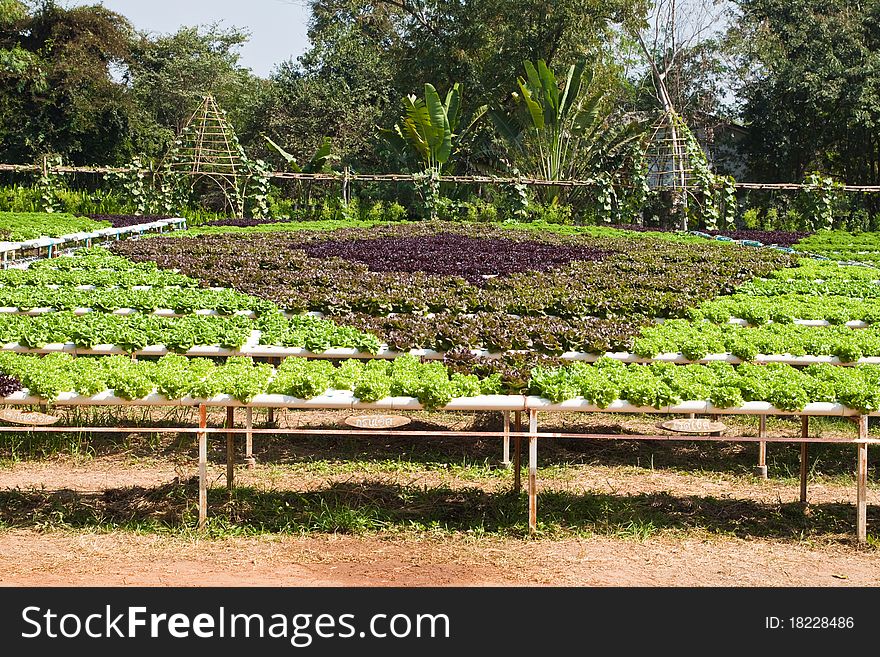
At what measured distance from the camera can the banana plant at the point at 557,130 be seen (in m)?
32.1

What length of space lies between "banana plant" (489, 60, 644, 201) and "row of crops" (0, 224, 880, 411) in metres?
14.6

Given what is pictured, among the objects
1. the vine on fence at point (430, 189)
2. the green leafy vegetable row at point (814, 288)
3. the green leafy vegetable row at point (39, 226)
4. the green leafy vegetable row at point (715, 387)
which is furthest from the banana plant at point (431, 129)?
the green leafy vegetable row at point (715, 387)

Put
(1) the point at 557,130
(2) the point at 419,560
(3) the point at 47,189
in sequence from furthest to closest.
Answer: (1) the point at 557,130
(3) the point at 47,189
(2) the point at 419,560

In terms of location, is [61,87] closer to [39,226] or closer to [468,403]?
[39,226]

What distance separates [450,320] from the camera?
1013cm

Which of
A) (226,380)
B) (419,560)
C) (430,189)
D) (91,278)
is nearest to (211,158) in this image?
(430,189)

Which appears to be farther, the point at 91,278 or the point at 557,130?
the point at 557,130

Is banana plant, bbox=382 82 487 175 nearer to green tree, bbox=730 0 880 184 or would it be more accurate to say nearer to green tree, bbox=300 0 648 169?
green tree, bbox=300 0 648 169

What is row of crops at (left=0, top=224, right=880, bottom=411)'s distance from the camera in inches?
273

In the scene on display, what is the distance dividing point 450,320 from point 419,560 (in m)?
4.19

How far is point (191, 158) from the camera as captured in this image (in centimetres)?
3350

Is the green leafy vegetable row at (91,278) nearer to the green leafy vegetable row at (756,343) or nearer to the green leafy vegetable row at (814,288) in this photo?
the green leafy vegetable row at (756,343)

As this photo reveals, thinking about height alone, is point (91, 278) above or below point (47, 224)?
below

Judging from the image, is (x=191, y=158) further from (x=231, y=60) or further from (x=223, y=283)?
(x=223, y=283)
